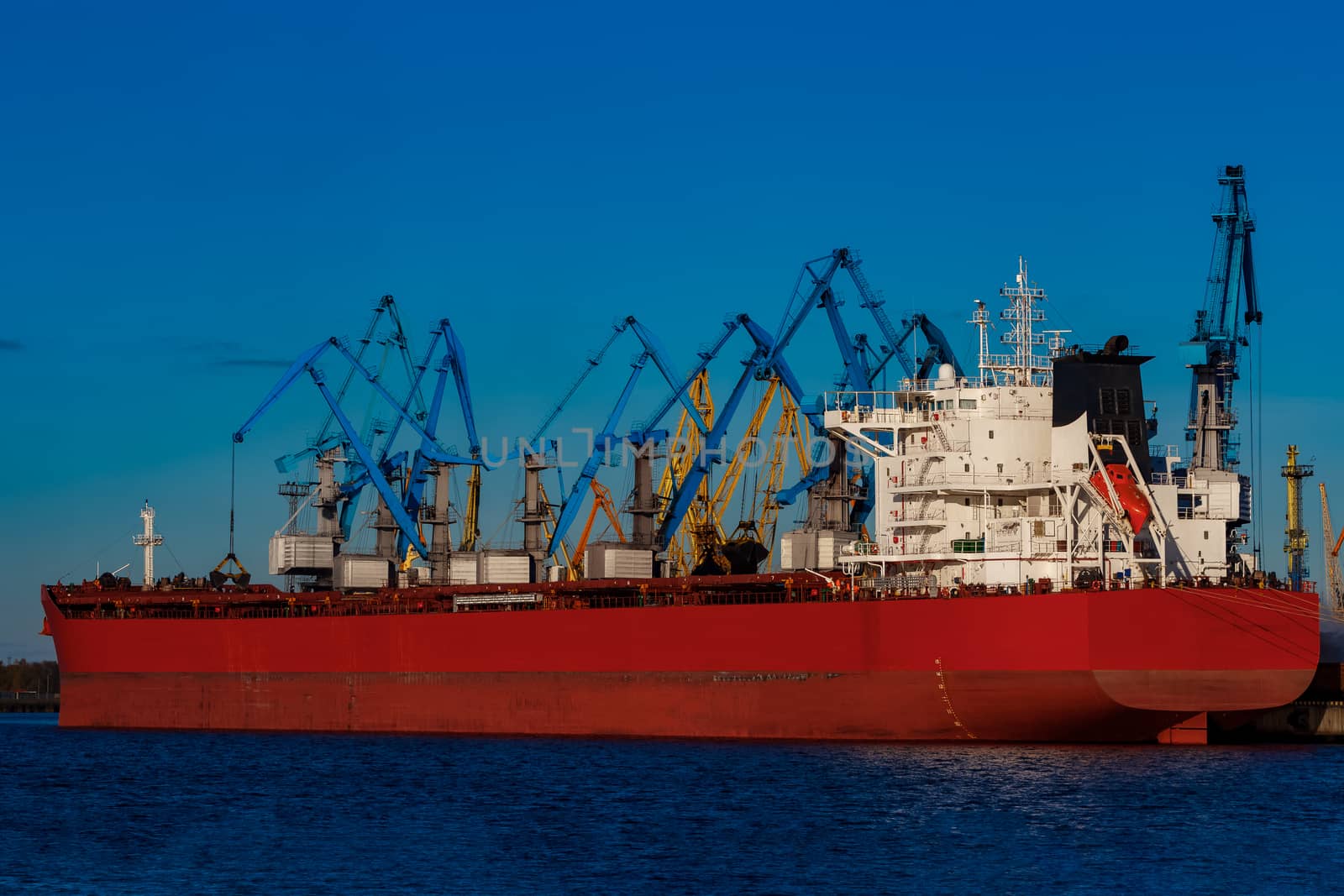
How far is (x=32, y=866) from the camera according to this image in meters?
26.1

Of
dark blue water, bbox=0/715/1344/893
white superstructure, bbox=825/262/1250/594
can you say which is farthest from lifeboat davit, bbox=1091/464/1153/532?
dark blue water, bbox=0/715/1344/893

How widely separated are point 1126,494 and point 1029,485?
2.45 meters

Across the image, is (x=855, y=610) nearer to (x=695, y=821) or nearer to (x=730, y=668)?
(x=730, y=668)

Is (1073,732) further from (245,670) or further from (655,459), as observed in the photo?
(245,670)

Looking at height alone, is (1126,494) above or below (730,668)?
above

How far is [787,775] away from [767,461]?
76.3ft

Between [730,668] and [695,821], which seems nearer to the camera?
[695,821]

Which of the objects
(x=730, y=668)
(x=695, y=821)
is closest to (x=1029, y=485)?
(x=730, y=668)

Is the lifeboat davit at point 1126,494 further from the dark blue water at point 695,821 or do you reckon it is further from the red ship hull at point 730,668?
the dark blue water at point 695,821

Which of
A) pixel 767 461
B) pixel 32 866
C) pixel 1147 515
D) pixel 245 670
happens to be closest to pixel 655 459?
pixel 767 461

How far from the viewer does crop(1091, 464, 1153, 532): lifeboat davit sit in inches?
1459

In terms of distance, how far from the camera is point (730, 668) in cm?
4047

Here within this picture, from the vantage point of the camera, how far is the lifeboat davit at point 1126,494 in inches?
1459

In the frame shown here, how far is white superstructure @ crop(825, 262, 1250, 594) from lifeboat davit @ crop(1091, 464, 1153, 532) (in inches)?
1.5
